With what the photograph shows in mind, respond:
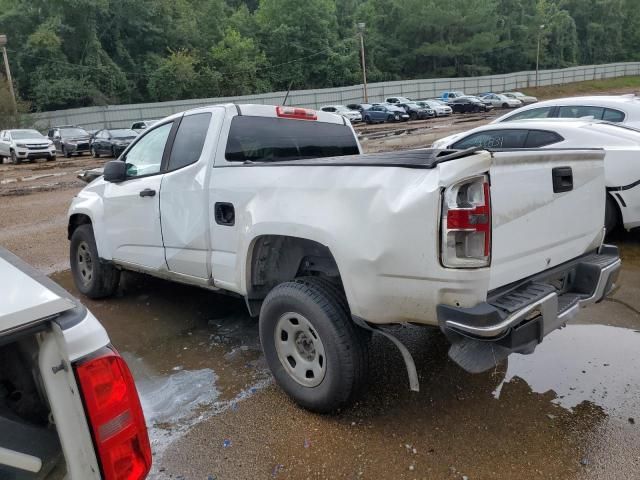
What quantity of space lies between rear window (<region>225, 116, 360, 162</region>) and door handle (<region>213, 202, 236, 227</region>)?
400mm

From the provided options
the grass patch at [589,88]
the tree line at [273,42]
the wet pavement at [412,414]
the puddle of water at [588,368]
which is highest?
the tree line at [273,42]

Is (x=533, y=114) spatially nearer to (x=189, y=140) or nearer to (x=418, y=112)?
(x=189, y=140)

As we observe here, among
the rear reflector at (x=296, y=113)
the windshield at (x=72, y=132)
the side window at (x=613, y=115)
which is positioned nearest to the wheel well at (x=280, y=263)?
the rear reflector at (x=296, y=113)

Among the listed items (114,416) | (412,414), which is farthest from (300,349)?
(114,416)

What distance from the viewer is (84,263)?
572 centimetres

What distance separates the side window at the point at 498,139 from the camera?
684 cm

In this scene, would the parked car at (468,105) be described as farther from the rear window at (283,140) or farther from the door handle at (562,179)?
the door handle at (562,179)

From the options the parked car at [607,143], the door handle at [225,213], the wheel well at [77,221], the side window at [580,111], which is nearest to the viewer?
the door handle at [225,213]

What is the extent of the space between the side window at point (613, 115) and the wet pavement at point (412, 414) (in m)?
4.06

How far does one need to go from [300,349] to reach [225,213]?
112cm

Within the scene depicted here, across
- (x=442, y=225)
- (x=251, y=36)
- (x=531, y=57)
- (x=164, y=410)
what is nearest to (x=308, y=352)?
(x=164, y=410)

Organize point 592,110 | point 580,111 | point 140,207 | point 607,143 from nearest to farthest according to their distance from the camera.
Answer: point 140,207, point 607,143, point 592,110, point 580,111

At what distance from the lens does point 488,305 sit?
2611mm

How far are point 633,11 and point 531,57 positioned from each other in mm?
26529
